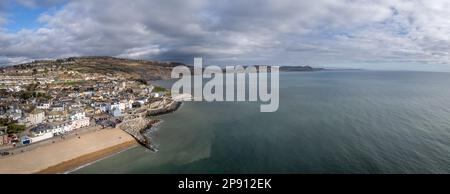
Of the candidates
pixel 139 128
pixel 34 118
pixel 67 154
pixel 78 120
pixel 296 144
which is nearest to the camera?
pixel 67 154

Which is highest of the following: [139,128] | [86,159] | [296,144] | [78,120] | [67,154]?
[78,120]

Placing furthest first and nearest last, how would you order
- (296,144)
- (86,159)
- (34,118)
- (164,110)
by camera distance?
(164,110) → (34,118) → (296,144) → (86,159)

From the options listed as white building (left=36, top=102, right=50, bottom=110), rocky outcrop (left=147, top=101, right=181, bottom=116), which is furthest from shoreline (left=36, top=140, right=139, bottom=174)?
white building (left=36, top=102, right=50, bottom=110)

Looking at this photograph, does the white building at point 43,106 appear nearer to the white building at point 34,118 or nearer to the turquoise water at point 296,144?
the white building at point 34,118

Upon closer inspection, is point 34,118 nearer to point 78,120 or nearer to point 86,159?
point 78,120

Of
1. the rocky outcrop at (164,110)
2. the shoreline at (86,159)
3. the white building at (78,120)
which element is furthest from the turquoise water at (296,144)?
the white building at (78,120)

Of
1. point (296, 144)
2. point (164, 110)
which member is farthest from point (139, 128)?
point (296, 144)

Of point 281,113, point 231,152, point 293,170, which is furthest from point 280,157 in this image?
point 281,113
